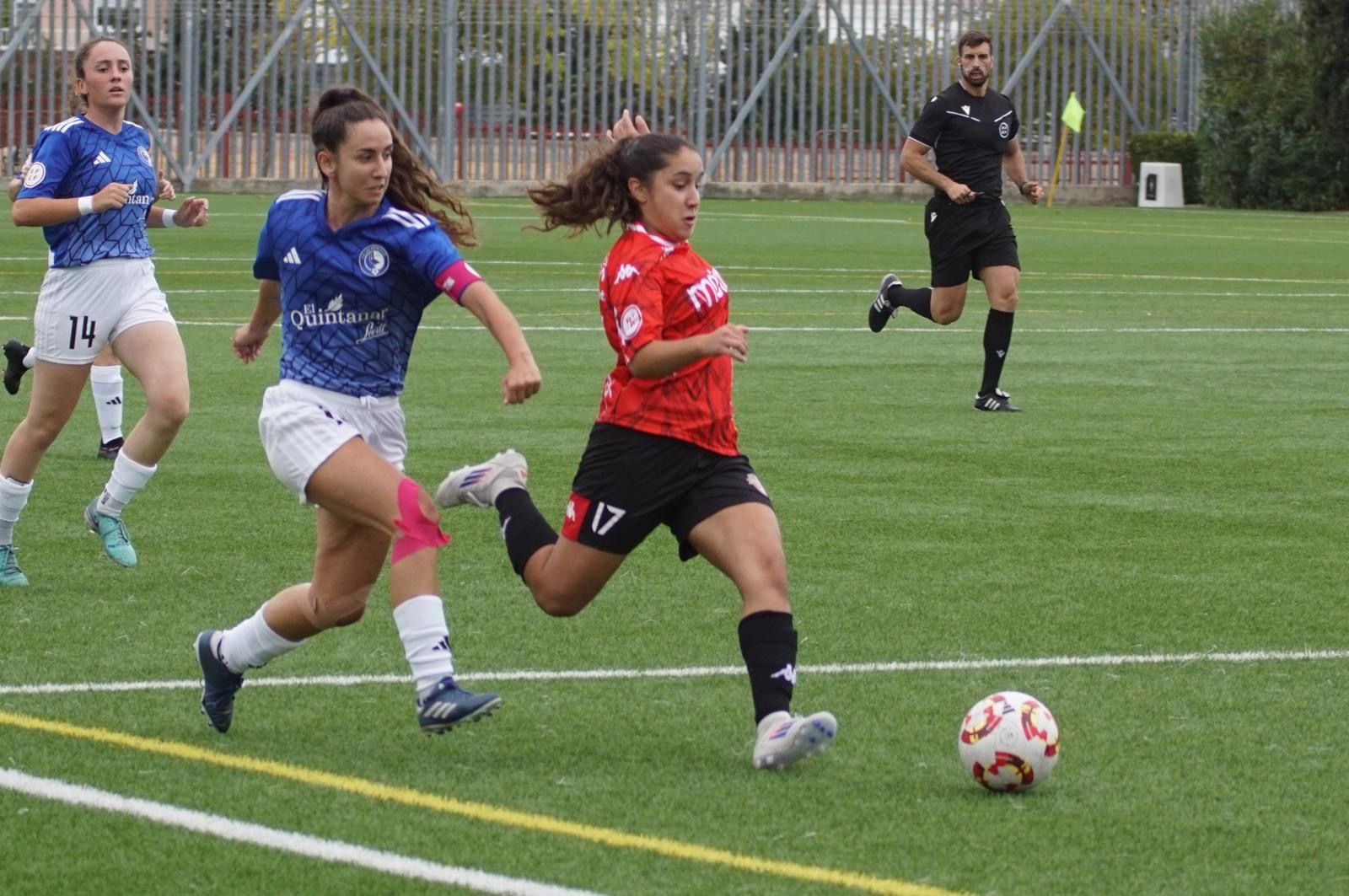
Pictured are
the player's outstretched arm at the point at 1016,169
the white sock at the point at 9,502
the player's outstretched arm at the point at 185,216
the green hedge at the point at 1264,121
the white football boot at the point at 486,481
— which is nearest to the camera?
the white football boot at the point at 486,481

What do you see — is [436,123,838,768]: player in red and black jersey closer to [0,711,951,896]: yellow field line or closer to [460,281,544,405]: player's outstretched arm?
[460,281,544,405]: player's outstretched arm

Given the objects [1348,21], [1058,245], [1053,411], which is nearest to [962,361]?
[1053,411]

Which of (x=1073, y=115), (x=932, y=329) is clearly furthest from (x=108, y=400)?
(x=1073, y=115)

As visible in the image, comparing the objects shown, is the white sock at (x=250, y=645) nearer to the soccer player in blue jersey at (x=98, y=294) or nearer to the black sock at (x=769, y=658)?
the black sock at (x=769, y=658)

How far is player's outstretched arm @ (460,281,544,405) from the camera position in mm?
5449

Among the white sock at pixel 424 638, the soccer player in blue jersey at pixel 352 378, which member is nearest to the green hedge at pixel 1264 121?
the soccer player in blue jersey at pixel 352 378

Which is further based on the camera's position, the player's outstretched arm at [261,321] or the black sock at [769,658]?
the player's outstretched arm at [261,321]

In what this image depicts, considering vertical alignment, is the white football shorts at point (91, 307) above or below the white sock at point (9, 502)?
above

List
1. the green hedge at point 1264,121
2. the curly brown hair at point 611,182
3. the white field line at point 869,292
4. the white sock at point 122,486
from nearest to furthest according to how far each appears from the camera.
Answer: the curly brown hair at point 611,182 < the white sock at point 122,486 < the white field line at point 869,292 < the green hedge at point 1264,121

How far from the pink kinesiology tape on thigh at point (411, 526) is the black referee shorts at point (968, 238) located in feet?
28.7

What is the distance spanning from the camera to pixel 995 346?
13.7 meters

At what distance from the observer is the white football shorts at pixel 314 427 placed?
5.78m

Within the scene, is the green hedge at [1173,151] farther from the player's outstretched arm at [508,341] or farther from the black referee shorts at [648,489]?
the player's outstretched arm at [508,341]

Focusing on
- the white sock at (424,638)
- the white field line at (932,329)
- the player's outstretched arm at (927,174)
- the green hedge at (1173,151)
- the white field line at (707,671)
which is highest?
the green hedge at (1173,151)
